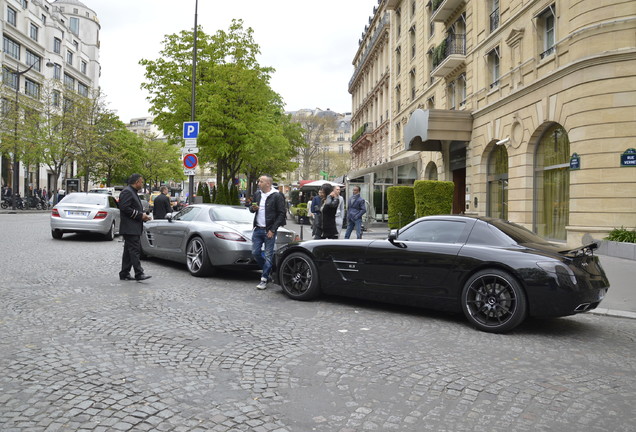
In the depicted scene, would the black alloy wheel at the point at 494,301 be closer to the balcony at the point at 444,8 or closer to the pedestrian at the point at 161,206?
→ the pedestrian at the point at 161,206

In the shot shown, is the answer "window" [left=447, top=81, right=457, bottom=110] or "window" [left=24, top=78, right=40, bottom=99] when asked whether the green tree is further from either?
"window" [left=24, top=78, right=40, bottom=99]

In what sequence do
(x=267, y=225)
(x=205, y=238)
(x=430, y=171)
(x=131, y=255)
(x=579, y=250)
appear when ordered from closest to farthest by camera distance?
(x=579, y=250) → (x=267, y=225) → (x=131, y=255) → (x=205, y=238) → (x=430, y=171)

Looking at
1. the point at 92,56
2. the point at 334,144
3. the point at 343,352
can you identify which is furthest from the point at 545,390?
the point at 334,144

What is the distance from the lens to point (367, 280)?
656cm

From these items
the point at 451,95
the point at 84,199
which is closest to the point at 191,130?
the point at 84,199

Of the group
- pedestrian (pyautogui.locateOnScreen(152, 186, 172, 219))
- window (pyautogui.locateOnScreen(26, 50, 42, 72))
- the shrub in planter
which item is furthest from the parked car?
window (pyautogui.locateOnScreen(26, 50, 42, 72))

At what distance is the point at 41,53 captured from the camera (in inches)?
2256

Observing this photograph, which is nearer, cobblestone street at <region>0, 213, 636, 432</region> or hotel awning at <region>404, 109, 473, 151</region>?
cobblestone street at <region>0, 213, 636, 432</region>

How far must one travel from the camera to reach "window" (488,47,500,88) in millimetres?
20484

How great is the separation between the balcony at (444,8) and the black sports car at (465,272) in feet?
65.5

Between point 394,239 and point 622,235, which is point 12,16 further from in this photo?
point 394,239

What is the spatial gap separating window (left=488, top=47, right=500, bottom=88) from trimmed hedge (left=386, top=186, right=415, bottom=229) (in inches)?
211

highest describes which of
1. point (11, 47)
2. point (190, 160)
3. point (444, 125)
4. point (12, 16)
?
point (12, 16)

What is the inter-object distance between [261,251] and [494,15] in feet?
55.4
